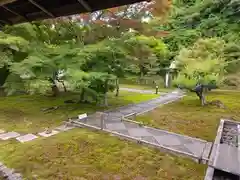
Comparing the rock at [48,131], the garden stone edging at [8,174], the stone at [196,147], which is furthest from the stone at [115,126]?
the garden stone edging at [8,174]

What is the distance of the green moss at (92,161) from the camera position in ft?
11.2

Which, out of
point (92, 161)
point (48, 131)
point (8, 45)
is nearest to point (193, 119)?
point (92, 161)

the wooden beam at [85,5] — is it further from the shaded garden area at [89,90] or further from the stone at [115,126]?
the stone at [115,126]

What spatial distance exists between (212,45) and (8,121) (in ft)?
39.7

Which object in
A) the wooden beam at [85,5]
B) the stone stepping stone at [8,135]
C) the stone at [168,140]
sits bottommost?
the stone at [168,140]

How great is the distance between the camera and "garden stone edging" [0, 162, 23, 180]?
325 cm

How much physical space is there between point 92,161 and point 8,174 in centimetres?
141

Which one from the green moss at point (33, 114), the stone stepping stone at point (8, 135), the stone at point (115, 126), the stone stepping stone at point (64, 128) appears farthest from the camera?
the green moss at point (33, 114)

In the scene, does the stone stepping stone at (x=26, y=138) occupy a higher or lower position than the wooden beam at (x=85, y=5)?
lower

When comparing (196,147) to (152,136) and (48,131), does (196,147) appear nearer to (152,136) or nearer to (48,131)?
(152,136)

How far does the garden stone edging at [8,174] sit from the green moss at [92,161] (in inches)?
3.8

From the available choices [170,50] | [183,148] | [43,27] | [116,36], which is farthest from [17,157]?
[170,50]

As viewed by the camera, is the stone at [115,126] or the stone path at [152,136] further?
the stone at [115,126]

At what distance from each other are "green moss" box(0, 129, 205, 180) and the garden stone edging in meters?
0.10
